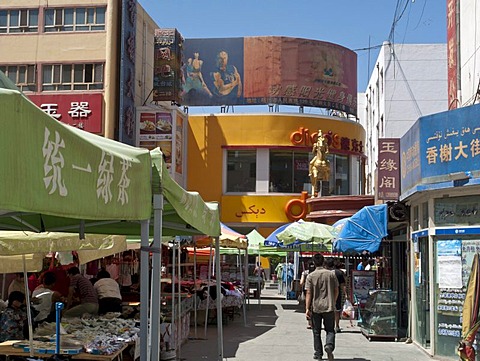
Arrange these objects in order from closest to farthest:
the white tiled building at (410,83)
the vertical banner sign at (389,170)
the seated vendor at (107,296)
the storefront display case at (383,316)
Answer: the seated vendor at (107,296) → the storefront display case at (383,316) → the vertical banner sign at (389,170) → the white tiled building at (410,83)

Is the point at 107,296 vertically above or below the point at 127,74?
below

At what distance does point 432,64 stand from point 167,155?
1730 cm

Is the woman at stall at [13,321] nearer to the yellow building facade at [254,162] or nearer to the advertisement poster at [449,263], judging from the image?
the advertisement poster at [449,263]

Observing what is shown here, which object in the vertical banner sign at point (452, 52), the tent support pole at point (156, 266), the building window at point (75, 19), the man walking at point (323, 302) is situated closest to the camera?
the tent support pole at point (156, 266)

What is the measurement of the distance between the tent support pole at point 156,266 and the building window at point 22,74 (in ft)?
99.4

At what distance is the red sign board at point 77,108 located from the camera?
3341 cm

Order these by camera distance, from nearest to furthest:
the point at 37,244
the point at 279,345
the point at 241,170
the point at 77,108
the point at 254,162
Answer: the point at 37,244 < the point at 279,345 < the point at 77,108 < the point at 254,162 < the point at 241,170

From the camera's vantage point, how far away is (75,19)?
35.3 metres

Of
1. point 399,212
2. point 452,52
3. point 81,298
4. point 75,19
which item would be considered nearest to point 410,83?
point 75,19

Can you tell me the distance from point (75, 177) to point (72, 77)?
31717 millimetres

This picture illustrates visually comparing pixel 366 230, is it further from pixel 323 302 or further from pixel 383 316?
pixel 323 302

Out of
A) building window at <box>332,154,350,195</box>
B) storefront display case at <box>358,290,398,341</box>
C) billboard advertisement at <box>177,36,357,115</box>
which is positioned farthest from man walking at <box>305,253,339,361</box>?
billboard advertisement at <box>177,36,357,115</box>

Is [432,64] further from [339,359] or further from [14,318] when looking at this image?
[14,318]

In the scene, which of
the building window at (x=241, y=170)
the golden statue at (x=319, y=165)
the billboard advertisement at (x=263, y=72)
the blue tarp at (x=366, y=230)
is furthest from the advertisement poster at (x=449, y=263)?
the billboard advertisement at (x=263, y=72)
